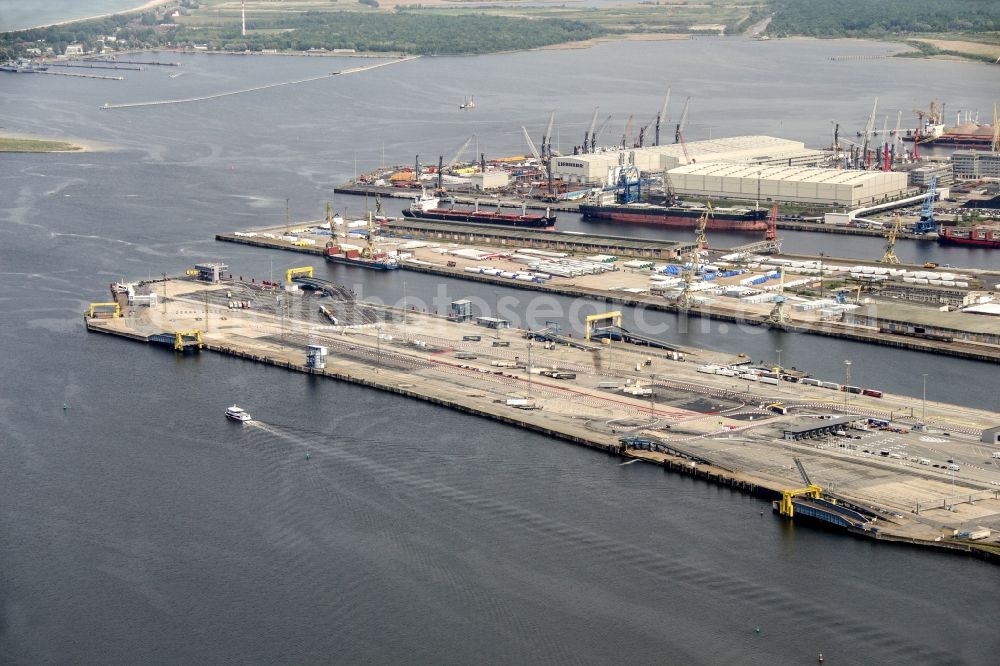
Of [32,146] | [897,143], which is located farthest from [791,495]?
[32,146]

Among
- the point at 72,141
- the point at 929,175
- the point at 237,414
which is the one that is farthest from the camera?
the point at 72,141

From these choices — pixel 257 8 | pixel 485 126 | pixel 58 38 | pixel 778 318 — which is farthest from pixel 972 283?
pixel 257 8

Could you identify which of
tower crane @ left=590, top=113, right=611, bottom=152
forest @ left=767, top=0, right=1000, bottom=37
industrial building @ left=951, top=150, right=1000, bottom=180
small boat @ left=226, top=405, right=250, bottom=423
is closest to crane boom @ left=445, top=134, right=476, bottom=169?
tower crane @ left=590, top=113, right=611, bottom=152

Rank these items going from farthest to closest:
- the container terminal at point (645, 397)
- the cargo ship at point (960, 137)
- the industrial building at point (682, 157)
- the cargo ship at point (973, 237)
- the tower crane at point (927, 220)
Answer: the cargo ship at point (960, 137) → the industrial building at point (682, 157) → the tower crane at point (927, 220) → the cargo ship at point (973, 237) → the container terminal at point (645, 397)

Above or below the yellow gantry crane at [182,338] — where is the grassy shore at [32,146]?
above

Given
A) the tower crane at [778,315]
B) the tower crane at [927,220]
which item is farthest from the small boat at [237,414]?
the tower crane at [927,220]

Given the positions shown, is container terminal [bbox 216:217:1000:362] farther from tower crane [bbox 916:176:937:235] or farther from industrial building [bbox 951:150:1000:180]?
industrial building [bbox 951:150:1000:180]

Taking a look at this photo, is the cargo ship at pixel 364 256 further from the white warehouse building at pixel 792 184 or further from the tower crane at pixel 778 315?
the white warehouse building at pixel 792 184

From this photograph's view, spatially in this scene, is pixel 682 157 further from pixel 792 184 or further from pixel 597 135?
pixel 597 135
